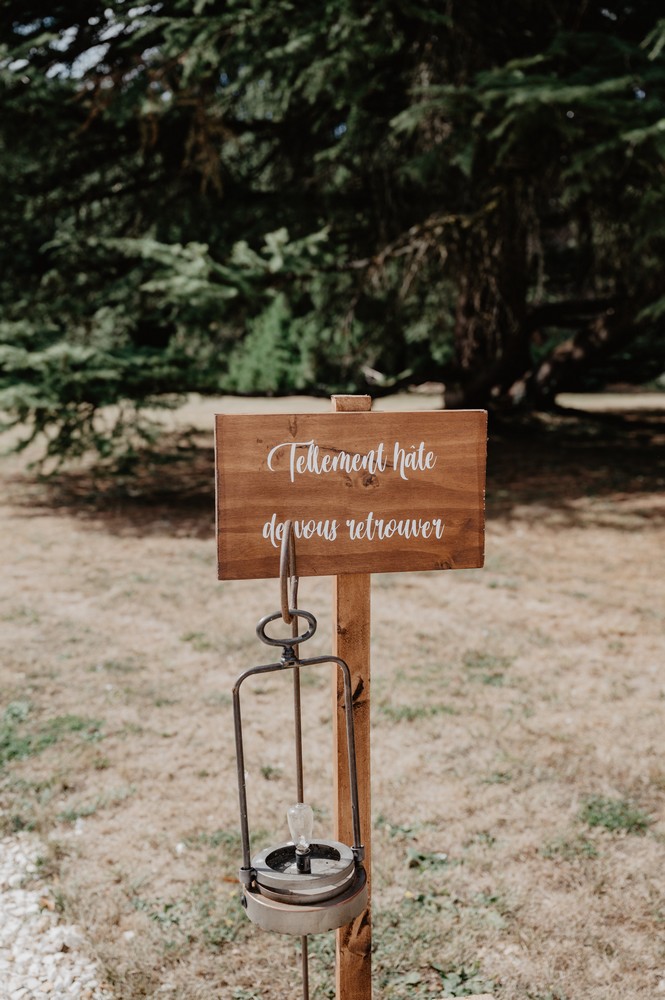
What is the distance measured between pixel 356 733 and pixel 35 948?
1313mm

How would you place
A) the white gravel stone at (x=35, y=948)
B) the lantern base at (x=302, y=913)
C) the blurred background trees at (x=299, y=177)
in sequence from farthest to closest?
the blurred background trees at (x=299, y=177), the white gravel stone at (x=35, y=948), the lantern base at (x=302, y=913)

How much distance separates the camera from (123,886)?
2719 millimetres

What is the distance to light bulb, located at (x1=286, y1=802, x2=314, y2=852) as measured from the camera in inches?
64.3

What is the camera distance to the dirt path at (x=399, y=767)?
2.44m

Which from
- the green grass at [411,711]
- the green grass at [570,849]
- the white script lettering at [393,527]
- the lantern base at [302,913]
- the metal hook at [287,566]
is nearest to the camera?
the lantern base at [302,913]

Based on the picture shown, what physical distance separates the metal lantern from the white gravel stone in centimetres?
97

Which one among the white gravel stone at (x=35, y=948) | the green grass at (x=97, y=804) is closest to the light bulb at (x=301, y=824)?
the white gravel stone at (x=35, y=948)

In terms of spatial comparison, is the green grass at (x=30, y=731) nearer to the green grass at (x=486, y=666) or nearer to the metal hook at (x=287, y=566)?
the green grass at (x=486, y=666)

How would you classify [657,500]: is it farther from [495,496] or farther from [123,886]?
[123,886]

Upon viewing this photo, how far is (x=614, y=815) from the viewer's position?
3.07 meters

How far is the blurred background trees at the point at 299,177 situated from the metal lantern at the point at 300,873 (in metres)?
5.01

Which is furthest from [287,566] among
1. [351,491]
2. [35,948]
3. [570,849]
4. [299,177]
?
[299,177]

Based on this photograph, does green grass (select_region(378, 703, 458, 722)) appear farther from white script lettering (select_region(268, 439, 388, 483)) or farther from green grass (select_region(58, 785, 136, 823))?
white script lettering (select_region(268, 439, 388, 483))

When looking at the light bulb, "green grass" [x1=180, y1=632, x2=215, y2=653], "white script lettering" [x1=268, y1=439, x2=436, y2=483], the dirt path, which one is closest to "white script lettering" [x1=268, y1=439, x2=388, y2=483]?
"white script lettering" [x1=268, y1=439, x2=436, y2=483]
